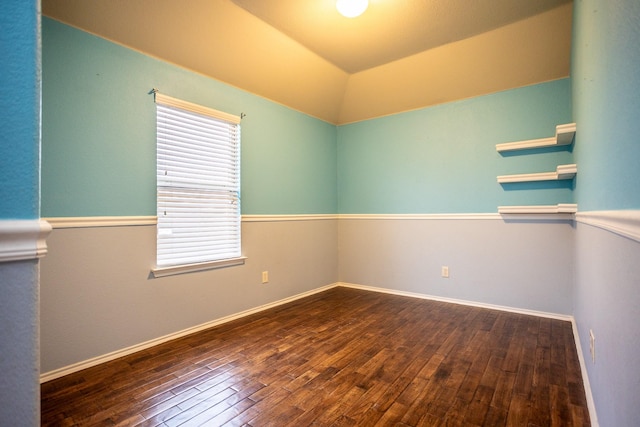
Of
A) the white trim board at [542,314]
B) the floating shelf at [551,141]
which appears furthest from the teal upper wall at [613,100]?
the white trim board at [542,314]

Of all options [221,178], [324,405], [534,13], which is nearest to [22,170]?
[324,405]

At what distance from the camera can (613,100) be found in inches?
41.0

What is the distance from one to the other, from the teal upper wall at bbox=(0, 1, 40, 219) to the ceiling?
203 cm

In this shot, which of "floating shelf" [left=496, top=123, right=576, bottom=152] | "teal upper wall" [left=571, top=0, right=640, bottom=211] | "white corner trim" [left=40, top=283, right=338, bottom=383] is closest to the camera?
"teal upper wall" [left=571, top=0, right=640, bottom=211]

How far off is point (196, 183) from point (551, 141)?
121 inches

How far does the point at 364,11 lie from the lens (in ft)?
8.12

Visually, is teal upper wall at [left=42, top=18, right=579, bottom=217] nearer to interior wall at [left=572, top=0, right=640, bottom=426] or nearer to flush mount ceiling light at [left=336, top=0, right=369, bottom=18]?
flush mount ceiling light at [left=336, top=0, right=369, bottom=18]

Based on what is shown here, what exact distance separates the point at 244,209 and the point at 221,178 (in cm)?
38

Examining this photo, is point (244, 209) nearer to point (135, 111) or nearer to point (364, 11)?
point (135, 111)

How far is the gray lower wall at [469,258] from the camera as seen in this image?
293 cm

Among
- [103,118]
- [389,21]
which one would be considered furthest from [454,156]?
[103,118]

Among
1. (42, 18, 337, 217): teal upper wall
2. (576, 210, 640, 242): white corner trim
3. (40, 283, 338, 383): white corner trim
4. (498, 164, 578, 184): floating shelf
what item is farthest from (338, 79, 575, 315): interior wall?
(576, 210, 640, 242): white corner trim

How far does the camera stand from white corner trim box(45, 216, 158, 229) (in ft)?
6.42

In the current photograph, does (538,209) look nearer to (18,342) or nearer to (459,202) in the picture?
(459,202)
